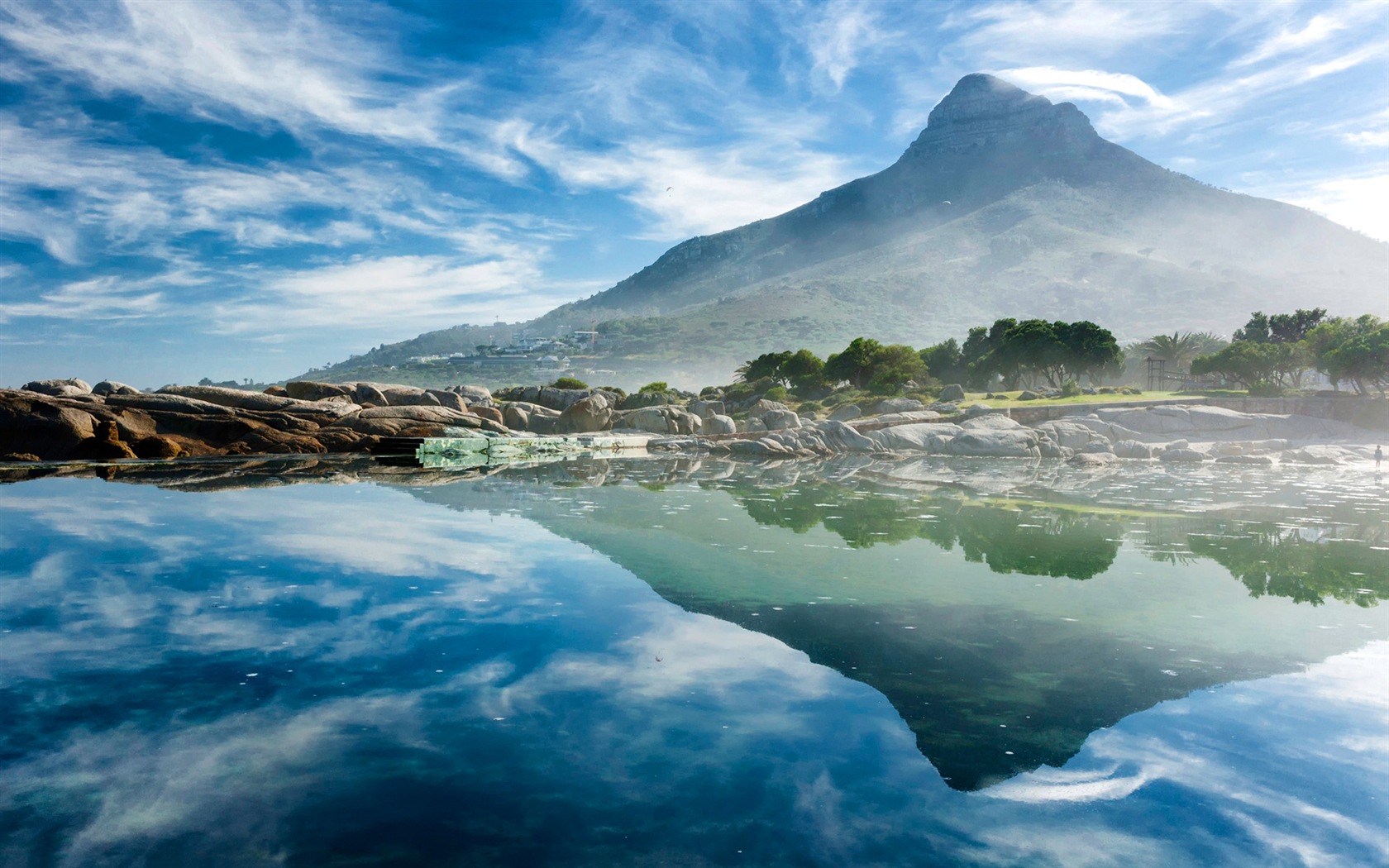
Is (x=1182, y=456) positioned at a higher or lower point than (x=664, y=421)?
lower

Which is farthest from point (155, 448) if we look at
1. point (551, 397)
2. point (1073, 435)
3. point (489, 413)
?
point (1073, 435)

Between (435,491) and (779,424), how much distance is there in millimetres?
30051

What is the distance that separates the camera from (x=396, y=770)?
16.0ft

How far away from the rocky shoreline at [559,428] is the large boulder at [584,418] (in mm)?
76

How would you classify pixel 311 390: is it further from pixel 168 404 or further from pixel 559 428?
pixel 559 428

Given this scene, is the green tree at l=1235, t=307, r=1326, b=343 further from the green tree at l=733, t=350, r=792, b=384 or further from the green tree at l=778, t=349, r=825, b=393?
the green tree at l=733, t=350, r=792, b=384

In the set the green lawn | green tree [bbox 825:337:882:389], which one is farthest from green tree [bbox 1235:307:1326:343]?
green tree [bbox 825:337:882:389]

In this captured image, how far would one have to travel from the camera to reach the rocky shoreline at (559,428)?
3055cm

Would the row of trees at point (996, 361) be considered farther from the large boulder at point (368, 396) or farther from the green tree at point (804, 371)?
the large boulder at point (368, 396)

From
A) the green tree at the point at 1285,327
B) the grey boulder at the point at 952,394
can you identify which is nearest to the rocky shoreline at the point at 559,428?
the grey boulder at the point at 952,394

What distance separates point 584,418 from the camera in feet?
168

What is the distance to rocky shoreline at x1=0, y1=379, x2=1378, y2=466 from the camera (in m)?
30.5

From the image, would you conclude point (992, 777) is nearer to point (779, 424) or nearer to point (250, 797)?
point (250, 797)

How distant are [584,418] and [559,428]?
1673 mm
